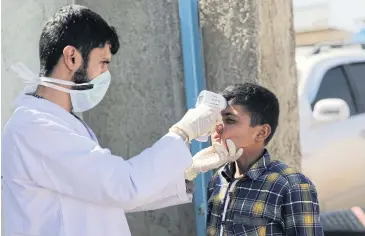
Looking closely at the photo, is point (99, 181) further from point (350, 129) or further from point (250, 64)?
point (350, 129)

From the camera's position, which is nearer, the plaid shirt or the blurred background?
the plaid shirt

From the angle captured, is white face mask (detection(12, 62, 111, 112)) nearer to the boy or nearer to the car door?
the boy

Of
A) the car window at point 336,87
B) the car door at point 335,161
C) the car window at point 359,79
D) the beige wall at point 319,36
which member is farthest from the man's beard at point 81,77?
the beige wall at point 319,36

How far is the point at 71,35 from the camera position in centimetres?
210

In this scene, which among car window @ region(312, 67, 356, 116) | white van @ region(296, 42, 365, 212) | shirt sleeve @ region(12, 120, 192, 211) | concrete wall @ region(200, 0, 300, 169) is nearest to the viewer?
shirt sleeve @ region(12, 120, 192, 211)

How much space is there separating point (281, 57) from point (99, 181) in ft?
4.97

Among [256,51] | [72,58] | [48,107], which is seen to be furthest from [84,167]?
[256,51]

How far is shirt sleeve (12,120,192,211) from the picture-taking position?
6.53 feet

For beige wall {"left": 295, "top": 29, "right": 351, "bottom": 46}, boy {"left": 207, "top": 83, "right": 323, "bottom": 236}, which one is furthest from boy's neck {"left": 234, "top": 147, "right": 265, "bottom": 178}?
beige wall {"left": 295, "top": 29, "right": 351, "bottom": 46}

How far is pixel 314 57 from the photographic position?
6020 mm

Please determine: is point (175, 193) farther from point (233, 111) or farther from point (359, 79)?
point (359, 79)

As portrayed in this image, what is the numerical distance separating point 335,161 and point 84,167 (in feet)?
13.2

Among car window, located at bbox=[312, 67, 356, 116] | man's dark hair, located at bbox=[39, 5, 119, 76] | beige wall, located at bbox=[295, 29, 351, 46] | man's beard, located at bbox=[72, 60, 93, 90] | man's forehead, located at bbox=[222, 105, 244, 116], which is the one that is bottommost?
beige wall, located at bbox=[295, 29, 351, 46]

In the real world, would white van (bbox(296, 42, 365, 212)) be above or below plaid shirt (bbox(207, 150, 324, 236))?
below
